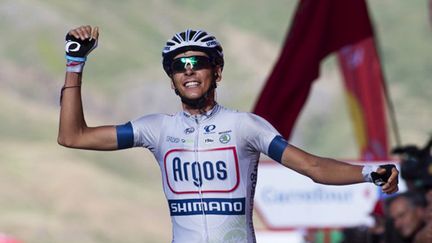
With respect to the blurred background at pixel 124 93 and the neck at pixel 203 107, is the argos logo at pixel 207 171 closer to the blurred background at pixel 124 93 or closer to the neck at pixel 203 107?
the neck at pixel 203 107

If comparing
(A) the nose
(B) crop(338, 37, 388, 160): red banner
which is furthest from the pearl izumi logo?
(B) crop(338, 37, 388, 160): red banner

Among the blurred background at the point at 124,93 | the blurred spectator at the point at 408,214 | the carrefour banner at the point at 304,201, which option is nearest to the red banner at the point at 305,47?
the carrefour banner at the point at 304,201

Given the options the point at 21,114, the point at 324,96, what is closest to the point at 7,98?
the point at 21,114

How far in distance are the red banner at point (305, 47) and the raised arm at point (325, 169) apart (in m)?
7.00

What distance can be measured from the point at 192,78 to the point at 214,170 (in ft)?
1.75

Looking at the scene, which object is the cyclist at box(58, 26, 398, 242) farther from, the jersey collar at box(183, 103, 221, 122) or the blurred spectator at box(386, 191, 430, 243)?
the blurred spectator at box(386, 191, 430, 243)

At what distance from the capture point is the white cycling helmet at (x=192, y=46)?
722 cm

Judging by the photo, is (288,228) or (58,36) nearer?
(288,228)

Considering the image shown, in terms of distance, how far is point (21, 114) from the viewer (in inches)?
2376

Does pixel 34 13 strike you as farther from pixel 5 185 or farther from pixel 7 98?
pixel 5 185

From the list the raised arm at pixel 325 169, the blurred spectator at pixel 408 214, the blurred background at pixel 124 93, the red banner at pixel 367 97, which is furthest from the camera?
the blurred background at pixel 124 93

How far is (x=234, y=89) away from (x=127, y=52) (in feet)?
22.9

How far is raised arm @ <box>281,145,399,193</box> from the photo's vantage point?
22.2ft

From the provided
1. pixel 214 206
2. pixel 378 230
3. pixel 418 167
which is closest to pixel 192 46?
pixel 214 206
